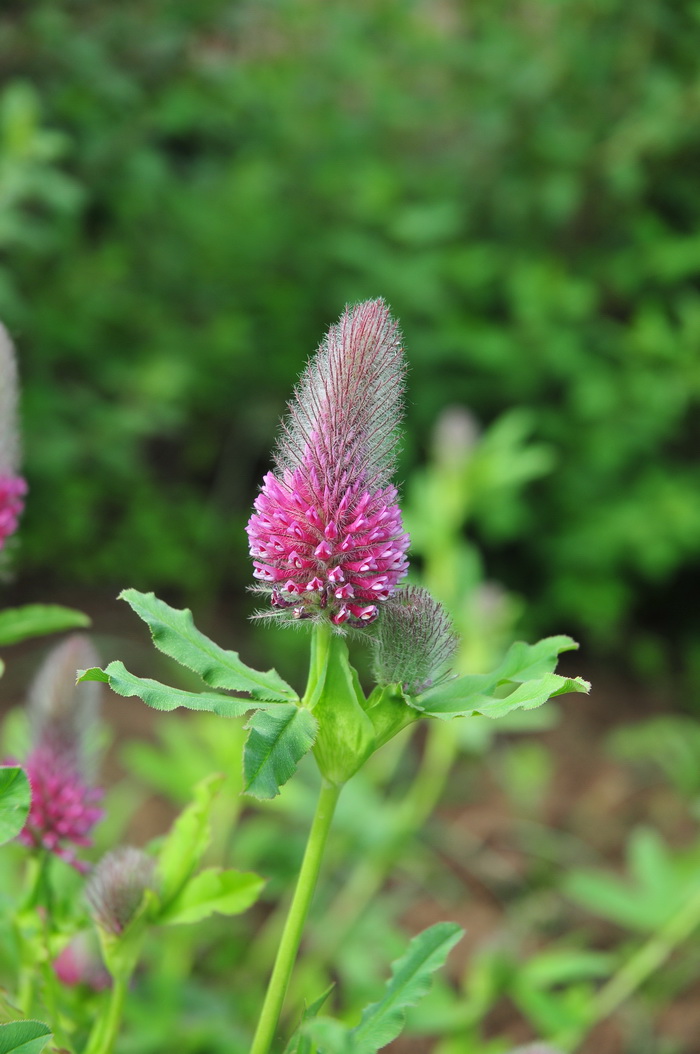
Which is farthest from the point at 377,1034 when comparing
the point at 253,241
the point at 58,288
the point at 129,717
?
the point at 253,241

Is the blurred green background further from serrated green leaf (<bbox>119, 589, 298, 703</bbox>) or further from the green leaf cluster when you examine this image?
serrated green leaf (<bbox>119, 589, 298, 703</bbox>)

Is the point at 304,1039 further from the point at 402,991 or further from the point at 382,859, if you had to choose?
the point at 382,859

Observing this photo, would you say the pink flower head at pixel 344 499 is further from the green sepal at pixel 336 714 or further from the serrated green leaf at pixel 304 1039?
the serrated green leaf at pixel 304 1039

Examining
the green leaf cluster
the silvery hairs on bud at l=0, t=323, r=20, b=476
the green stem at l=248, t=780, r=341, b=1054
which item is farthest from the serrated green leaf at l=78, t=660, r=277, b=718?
the silvery hairs on bud at l=0, t=323, r=20, b=476

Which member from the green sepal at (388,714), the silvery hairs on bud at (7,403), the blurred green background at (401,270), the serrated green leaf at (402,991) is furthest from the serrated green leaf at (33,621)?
the blurred green background at (401,270)

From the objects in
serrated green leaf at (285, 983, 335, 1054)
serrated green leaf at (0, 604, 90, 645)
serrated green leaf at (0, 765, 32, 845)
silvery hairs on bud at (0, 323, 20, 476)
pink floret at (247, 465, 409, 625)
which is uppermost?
silvery hairs on bud at (0, 323, 20, 476)

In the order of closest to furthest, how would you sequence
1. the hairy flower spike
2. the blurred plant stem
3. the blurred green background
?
1. the hairy flower spike
2. the blurred plant stem
3. the blurred green background
